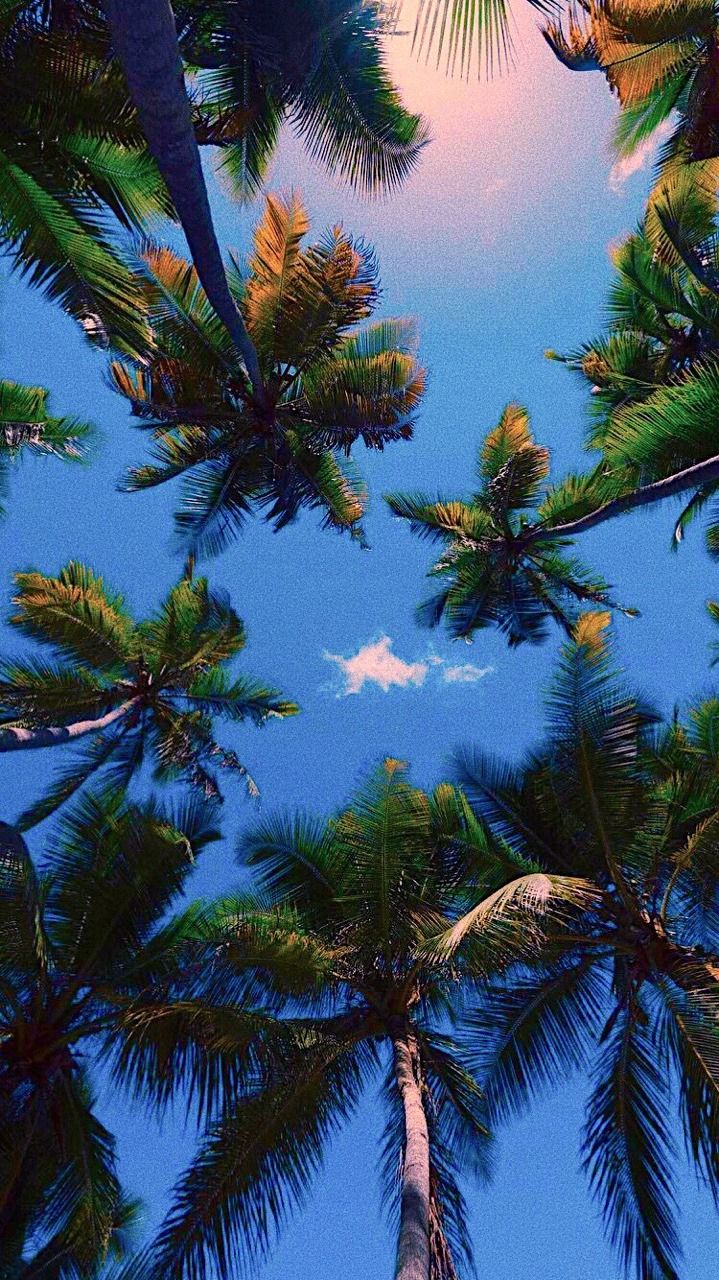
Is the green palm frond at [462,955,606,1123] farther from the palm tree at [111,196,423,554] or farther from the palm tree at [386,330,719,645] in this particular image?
the palm tree at [111,196,423,554]

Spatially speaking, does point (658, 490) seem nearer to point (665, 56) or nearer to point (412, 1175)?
point (665, 56)

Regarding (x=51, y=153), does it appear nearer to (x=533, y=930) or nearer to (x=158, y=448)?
(x=158, y=448)

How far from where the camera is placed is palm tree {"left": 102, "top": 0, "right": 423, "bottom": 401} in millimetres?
3295

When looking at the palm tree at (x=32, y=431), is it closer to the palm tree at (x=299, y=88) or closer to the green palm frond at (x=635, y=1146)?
the palm tree at (x=299, y=88)

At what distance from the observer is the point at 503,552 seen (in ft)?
43.1

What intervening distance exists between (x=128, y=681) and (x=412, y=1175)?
882 centimetres

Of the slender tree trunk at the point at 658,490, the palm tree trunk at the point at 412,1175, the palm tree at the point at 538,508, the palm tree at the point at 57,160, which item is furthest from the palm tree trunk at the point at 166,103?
the palm tree trunk at the point at 412,1175

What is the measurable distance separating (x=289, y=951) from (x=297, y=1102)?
4.25ft

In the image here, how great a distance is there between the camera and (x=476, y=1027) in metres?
8.09

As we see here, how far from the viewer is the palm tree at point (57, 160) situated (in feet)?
22.6

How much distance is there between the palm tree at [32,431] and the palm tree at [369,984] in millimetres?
5818

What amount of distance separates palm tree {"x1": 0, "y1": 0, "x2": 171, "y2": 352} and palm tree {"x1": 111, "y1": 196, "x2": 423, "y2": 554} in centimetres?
277

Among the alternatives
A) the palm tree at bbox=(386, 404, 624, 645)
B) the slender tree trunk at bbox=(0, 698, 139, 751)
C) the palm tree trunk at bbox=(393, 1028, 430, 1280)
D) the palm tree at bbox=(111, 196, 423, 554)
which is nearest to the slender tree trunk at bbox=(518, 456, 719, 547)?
the palm tree at bbox=(386, 404, 624, 645)

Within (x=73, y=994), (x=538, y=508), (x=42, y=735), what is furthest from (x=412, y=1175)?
(x=538, y=508)
